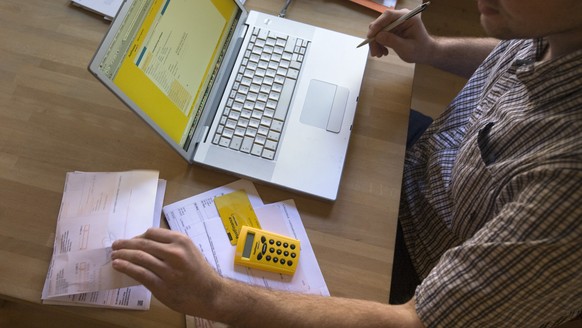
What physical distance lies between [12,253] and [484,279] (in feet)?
2.60

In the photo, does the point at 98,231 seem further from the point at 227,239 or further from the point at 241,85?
the point at 241,85

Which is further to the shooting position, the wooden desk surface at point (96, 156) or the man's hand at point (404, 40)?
the man's hand at point (404, 40)

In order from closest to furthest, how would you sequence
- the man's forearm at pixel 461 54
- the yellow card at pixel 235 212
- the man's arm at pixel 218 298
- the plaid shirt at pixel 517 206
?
1. the plaid shirt at pixel 517 206
2. the man's arm at pixel 218 298
3. the yellow card at pixel 235 212
4. the man's forearm at pixel 461 54

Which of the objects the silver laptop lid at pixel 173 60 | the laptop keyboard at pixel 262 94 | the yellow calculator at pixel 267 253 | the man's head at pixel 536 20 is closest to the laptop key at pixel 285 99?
the laptop keyboard at pixel 262 94

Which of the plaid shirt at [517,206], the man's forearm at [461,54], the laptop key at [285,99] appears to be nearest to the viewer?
the plaid shirt at [517,206]

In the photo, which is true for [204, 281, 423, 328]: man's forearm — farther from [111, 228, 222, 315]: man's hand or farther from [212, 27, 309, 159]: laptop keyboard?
[212, 27, 309, 159]: laptop keyboard

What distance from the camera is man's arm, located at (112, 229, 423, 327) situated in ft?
2.50

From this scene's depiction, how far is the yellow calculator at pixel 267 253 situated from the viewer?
836mm

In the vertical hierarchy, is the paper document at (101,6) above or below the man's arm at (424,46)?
below

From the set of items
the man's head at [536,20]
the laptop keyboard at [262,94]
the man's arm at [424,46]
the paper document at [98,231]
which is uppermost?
the man's head at [536,20]

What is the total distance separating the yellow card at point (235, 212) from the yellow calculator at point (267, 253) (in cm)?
3

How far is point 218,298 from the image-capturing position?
0.77m

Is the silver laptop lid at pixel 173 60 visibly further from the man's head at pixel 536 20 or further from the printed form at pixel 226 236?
the man's head at pixel 536 20

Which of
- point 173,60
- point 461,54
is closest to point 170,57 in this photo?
point 173,60
